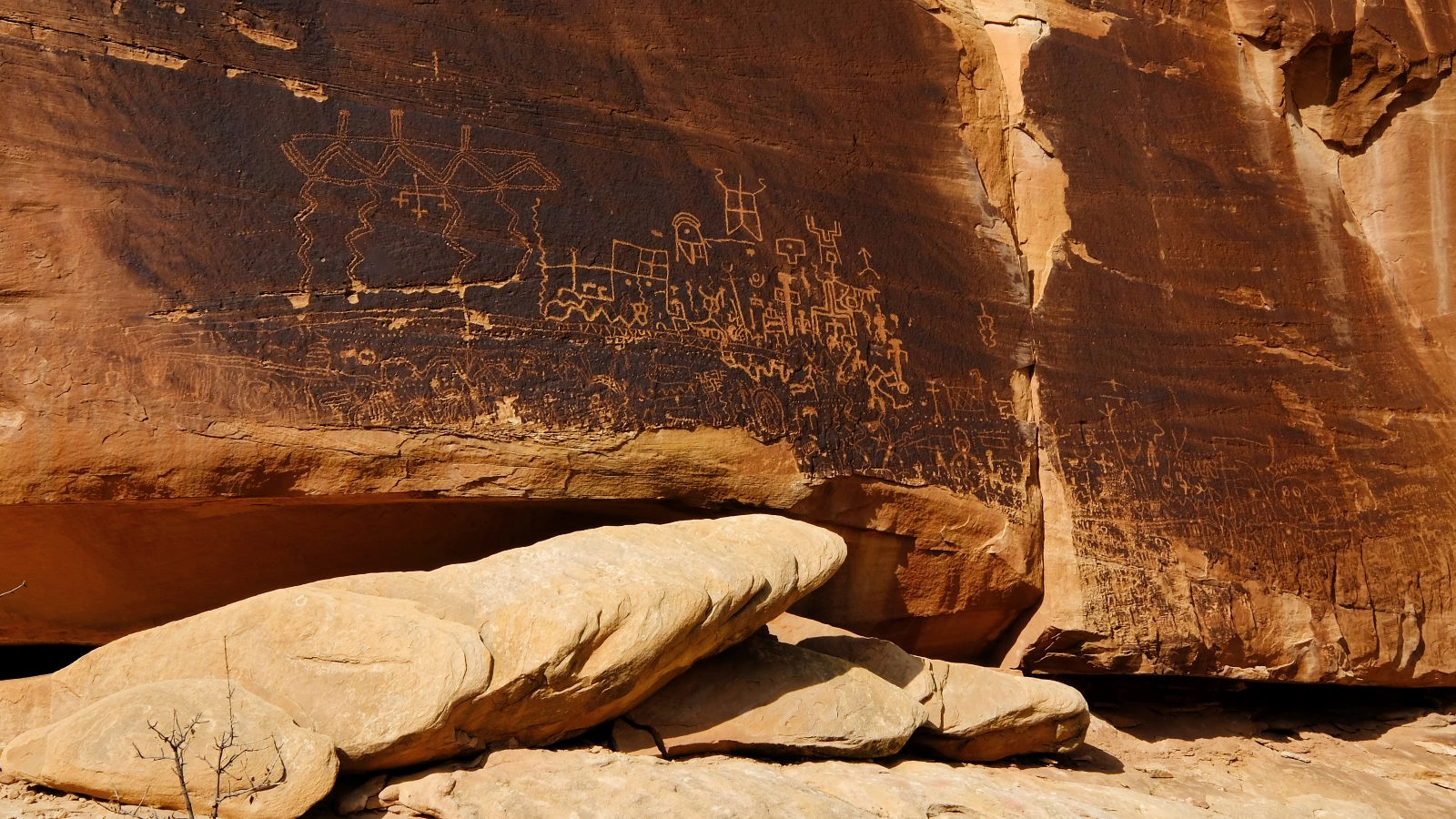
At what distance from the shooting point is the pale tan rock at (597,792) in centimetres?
269

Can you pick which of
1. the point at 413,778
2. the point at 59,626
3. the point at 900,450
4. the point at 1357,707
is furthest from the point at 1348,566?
the point at 59,626

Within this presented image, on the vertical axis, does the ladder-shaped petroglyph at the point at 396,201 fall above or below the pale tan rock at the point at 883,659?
above

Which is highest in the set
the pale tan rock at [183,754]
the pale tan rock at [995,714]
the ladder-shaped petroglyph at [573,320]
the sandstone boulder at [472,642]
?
the ladder-shaped petroglyph at [573,320]

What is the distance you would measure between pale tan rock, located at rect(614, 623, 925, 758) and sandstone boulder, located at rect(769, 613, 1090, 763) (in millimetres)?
173

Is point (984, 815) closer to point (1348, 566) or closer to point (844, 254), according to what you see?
point (844, 254)

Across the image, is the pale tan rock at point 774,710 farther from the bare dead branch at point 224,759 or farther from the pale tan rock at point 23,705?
the pale tan rock at point 23,705

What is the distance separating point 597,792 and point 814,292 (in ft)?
7.06

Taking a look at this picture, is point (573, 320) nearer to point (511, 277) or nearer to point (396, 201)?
point (511, 277)

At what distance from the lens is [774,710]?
342cm

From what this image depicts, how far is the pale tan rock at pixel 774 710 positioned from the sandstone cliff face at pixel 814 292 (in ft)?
2.04

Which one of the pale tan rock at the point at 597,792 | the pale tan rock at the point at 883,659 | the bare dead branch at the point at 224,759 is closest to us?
the bare dead branch at the point at 224,759

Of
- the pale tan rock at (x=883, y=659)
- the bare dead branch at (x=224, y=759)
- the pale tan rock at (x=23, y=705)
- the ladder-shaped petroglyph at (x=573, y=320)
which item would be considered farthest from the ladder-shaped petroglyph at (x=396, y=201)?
the pale tan rock at (x=883, y=659)

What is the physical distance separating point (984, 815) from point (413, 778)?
146 centimetres

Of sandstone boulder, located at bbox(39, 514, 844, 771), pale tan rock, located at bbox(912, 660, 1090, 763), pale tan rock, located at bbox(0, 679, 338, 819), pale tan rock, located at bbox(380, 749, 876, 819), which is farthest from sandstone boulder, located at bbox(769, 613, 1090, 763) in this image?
pale tan rock, located at bbox(0, 679, 338, 819)
